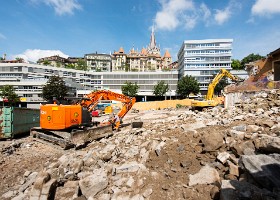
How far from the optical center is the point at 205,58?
8106cm

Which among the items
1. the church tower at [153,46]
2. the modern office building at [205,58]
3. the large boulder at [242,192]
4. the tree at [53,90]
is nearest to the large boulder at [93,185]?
the large boulder at [242,192]

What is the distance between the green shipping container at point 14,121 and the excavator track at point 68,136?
9.44 feet

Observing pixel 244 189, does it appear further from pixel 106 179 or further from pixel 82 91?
pixel 82 91

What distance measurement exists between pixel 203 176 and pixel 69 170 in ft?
16.1

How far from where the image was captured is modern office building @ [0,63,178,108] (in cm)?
6662

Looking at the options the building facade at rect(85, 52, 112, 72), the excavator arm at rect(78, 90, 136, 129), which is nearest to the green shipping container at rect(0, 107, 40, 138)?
the excavator arm at rect(78, 90, 136, 129)

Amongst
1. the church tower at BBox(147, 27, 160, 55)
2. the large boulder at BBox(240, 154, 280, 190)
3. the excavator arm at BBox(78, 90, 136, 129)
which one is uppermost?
the church tower at BBox(147, 27, 160, 55)

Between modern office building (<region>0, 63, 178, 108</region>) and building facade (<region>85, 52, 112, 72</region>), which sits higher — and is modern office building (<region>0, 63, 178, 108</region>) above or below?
below

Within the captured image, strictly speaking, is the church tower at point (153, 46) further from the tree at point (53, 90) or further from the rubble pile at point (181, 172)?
the rubble pile at point (181, 172)

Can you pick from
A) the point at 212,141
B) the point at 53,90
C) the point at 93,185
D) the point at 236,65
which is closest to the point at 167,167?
the point at 212,141

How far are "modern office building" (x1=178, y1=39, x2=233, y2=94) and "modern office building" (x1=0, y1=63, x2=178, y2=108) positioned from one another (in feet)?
32.7

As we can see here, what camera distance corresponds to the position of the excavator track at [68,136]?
481 inches

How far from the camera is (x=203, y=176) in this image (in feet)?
18.7

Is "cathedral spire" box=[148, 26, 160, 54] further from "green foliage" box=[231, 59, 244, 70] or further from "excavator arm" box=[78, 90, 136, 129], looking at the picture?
"excavator arm" box=[78, 90, 136, 129]
